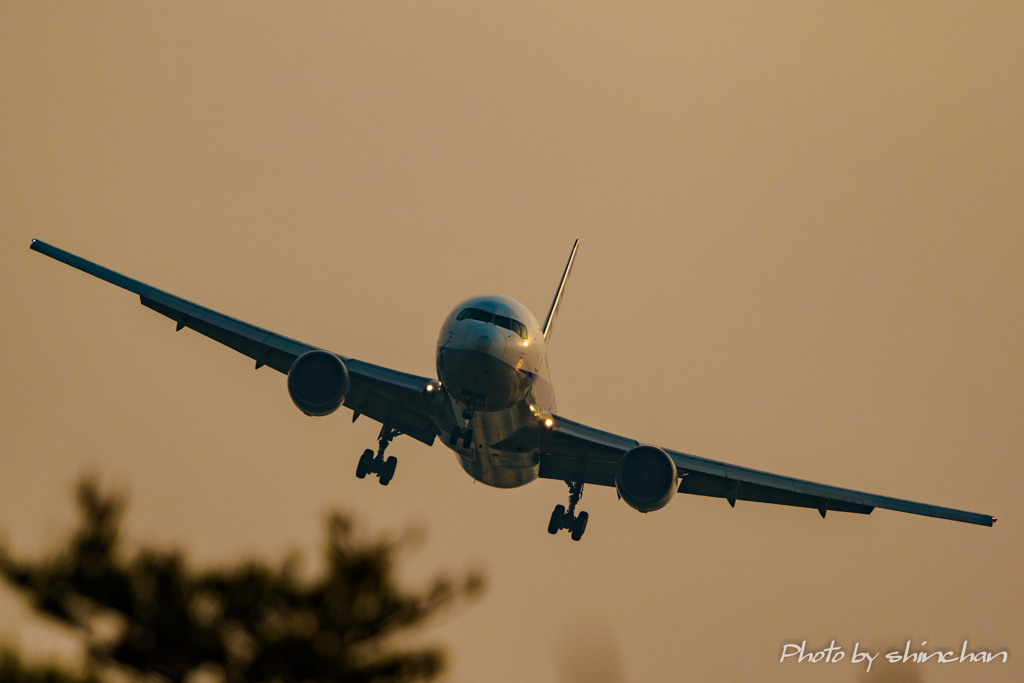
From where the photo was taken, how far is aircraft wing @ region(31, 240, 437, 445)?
26391 millimetres

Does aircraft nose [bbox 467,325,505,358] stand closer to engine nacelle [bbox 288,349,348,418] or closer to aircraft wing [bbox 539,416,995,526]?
engine nacelle [bbox 288,349,348,418]

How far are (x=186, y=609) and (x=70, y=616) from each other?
724 mm

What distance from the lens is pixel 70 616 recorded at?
6281 mm

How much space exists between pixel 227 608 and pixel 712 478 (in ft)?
77.5

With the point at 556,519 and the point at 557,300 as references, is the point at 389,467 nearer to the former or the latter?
the point at 556,519

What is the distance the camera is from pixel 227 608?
6766 millimetres

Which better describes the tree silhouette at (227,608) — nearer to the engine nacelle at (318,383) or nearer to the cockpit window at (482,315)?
the cockpit window at (482,315)

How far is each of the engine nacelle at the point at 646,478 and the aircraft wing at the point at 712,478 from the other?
1091 millimetres

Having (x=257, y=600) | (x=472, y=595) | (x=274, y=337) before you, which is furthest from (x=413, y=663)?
(x=274, y=337)

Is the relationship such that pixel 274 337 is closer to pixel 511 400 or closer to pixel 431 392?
pixel 431 392

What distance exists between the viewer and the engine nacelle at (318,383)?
24.0 metres

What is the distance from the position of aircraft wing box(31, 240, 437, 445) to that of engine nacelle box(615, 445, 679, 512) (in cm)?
566

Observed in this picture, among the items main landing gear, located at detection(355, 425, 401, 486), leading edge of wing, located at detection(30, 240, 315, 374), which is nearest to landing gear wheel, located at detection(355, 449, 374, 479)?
main landing gear, located at detection(355, 425, 401, 486)

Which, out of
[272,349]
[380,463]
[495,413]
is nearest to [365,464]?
[380,463]
